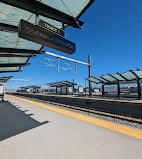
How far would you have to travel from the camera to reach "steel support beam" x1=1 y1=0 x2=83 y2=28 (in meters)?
3.18

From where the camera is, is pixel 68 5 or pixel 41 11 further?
pixel 68 5

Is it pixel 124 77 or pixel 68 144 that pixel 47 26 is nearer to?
pixel 68 144

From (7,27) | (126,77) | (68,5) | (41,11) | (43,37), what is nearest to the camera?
(43,37)

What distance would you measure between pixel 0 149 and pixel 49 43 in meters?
3.39

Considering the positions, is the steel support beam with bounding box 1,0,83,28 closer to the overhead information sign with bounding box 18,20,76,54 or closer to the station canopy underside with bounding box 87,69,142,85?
the overhead information sign with bounding box 18,20,76,54

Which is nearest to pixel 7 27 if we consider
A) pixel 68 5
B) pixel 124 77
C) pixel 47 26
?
pixel 47 26

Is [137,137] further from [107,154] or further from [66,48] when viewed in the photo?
[66,48]

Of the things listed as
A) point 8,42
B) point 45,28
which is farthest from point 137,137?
point 8,42

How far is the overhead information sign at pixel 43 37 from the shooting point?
300 cm

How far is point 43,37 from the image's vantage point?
3377 mm

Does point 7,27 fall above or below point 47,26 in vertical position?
above

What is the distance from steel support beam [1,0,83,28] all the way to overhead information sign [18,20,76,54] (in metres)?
0.66

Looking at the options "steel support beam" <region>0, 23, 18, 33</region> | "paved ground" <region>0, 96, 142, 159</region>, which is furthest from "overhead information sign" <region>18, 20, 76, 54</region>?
"paved ground" <region>0, 96, 142, 159</region>

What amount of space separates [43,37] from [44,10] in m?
1.12
